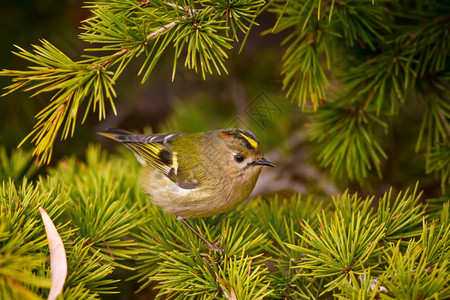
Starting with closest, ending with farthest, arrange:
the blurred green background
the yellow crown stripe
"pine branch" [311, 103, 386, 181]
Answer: "pine branch" [311, 103, 386, 181] → the yellow crown stripe → the blurred green background

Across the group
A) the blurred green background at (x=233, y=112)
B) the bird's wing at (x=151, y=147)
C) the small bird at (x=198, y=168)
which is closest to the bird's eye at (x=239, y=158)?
the small bird at (x=198, y=168)

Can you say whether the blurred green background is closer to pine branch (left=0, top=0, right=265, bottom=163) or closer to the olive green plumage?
the olive green plumage

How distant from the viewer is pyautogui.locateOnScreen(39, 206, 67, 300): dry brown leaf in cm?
91

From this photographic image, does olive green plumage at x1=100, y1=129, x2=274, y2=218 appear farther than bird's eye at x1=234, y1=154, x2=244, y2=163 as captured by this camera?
No

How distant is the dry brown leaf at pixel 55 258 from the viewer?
2.98ft

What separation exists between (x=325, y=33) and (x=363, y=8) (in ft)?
0.45

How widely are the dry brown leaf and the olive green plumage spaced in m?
0.59

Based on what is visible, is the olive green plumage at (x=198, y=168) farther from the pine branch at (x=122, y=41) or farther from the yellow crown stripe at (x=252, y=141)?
the pine branch at (x=122, y=41)

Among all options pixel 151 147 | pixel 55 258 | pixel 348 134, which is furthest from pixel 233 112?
pixel 55 258

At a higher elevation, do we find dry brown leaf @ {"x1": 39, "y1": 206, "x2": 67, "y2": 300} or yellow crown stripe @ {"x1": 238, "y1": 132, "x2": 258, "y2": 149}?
yellow crown stripe @ {"x1": 238, "y1": 132, "x2": 258, "y2": 149}

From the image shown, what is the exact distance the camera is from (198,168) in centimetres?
182

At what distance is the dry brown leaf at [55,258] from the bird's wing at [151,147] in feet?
2.75

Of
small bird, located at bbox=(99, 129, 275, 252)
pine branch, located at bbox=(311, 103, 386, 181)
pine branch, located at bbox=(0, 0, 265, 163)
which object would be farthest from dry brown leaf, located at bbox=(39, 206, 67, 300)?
pine branch, located at bbox=(311, 103, 386, 181)

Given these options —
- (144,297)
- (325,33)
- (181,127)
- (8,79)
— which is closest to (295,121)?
(181,127)
